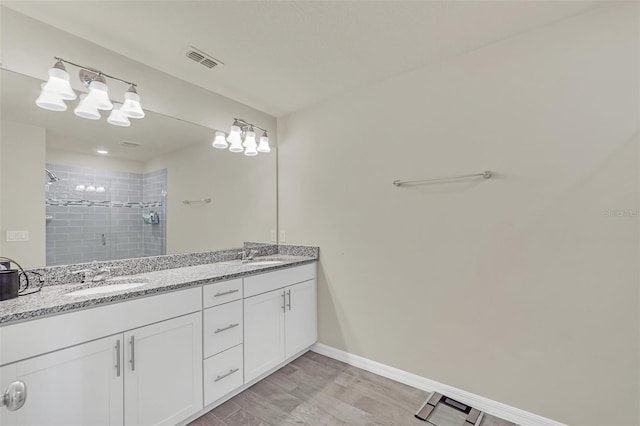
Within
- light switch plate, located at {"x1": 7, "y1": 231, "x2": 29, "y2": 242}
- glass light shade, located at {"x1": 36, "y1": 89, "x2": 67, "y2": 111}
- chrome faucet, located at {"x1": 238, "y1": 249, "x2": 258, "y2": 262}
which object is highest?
glass light shade, located at {"x1": 36, "y1": 89, "x2": 67, "y2": 111}

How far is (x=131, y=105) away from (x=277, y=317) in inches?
70.8

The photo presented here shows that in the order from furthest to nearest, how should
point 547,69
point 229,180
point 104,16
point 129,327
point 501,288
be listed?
point 229,180 < point 501,288 < point 547,69 < point 104,16 < point 129,327

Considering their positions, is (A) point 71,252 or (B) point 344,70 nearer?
(A) point 71,252

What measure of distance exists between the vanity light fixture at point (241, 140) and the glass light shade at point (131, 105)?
652 mm

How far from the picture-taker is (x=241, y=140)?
8.36ft

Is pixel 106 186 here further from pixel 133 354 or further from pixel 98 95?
pixel 133 354

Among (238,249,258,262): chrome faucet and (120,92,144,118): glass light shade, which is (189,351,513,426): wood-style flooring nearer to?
(238,249,258,262): chrome faucet

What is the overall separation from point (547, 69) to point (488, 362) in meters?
1.84

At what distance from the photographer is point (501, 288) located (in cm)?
178

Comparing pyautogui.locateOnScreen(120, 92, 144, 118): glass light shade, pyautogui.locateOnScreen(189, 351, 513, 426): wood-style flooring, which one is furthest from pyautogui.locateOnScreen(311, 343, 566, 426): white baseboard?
pyautogui.locateOnScreen(120, 92, 144, 118): glass light shade

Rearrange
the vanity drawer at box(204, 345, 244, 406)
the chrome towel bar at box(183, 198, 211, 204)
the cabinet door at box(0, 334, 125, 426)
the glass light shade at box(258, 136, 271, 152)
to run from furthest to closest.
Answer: the glass light shade at box(258, 136, 271, 152) → the chrome towel bar at box(183, 198, 211, 204) → the vanity drawer at box(204, 345, 244, 406) → the cabinet door at box(0, 334, 125, 426)

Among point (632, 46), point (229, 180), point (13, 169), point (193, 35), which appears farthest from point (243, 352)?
point (632, 46)

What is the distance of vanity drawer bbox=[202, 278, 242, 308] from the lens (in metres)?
1.76

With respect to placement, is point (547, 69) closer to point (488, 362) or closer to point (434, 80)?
point (434, 80)
